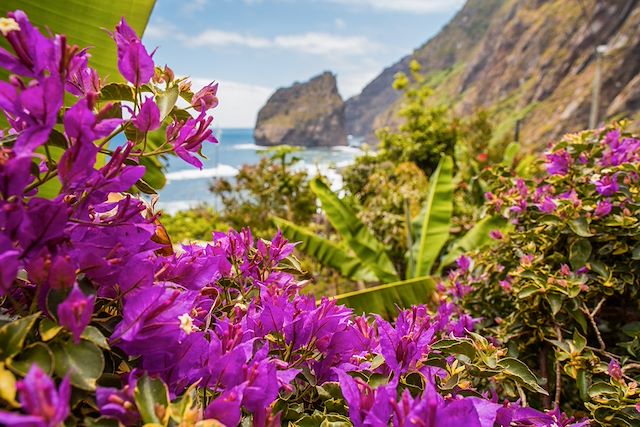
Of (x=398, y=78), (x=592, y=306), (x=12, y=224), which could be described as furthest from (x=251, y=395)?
(x=398, y=78)

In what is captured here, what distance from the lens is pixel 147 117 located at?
0.55m

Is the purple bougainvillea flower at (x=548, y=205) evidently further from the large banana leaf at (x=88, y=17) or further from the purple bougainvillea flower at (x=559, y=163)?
the large banana leaf at (x=88, y=17)

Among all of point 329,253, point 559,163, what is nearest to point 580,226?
point 559,163

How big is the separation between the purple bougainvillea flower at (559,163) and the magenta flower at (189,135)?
1.36 meters

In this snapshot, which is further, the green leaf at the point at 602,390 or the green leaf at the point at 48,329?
the green leaf at the point at 602,390

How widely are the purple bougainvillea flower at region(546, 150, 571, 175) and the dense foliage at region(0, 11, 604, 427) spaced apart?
108 centimetres

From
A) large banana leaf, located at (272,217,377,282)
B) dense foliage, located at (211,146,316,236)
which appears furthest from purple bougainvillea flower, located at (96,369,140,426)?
dense foliage, located at (211,146,316,236)

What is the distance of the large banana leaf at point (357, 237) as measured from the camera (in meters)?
3.52

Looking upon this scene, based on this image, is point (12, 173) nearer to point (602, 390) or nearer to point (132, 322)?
point (132, 322)

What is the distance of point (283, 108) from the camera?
74.6 meters

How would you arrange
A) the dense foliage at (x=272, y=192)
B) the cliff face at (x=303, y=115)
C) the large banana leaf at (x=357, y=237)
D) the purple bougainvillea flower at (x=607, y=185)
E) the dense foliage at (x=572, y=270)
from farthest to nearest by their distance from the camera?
the cliff face at (x=303, y=115)
the dense foliage at (x=272, y=192)
the large banana leaf at (x=357, y=237)
the purple bougainvillea flower at (x=607, y=185)
the dense foliage at (x=572, y=270)

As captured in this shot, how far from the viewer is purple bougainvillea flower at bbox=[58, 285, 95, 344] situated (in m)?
0.42

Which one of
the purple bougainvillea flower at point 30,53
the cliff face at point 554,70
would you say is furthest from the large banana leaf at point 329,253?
the cliff face at point 554,70

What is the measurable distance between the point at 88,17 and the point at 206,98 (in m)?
1.32
